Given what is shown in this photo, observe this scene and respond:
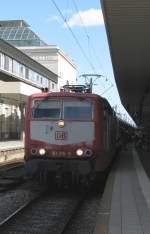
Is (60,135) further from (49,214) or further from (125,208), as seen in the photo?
(125,208)

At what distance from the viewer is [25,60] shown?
6312 cm

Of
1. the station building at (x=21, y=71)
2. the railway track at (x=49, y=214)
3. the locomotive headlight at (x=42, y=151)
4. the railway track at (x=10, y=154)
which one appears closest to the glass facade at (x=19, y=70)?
the station building at (x=21, y=71)

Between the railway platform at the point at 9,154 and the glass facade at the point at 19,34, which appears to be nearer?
the railway platform at the point at 9,154

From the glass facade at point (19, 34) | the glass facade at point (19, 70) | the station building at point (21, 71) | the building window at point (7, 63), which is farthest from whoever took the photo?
the glass facade at point (19, 34)

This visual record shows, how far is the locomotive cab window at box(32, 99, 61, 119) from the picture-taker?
15195 mm

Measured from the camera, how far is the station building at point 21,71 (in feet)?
148

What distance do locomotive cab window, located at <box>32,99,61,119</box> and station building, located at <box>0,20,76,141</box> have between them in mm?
5437

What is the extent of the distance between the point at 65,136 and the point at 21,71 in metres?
48.4

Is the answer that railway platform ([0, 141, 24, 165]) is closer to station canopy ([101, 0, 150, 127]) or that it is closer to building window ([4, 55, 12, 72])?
station canopy ([101, 0, 150, 127])

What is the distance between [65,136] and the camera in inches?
581

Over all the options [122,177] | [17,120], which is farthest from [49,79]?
[122,177]

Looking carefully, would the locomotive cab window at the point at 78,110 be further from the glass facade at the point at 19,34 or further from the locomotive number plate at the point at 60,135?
the glass facade at the point at 19,34

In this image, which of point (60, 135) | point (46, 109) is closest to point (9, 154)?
point (46, 109)

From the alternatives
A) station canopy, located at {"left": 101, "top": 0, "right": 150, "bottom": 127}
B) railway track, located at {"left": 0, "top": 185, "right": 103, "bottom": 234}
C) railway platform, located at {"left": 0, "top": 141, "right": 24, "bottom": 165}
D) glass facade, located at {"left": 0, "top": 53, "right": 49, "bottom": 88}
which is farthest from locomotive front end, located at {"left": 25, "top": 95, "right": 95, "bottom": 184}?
glass facade, located at {"left": 0, "top": 53, "right": 49, "bottom": 88}
